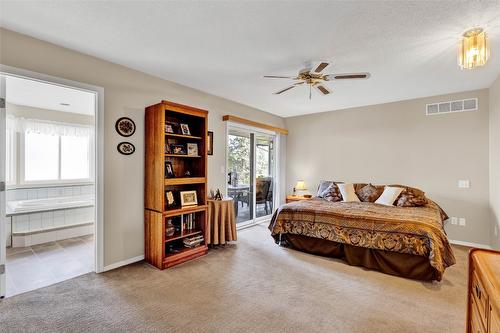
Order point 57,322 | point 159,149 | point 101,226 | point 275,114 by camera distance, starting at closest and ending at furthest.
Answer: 1. point 57,322
2. point 101,226
3. point 159,149
4. point 275,114

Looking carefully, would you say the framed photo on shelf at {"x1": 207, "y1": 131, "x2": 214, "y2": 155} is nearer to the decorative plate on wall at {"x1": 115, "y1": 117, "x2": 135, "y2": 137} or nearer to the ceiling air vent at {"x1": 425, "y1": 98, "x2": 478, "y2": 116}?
the decorative plate on wall at {"x1": 115, "y1": 117, "x2": 135, "y2": 137}

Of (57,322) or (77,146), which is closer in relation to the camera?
(57,322)

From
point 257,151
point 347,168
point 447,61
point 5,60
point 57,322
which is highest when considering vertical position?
point 447,61

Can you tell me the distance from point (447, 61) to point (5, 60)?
4.56 m

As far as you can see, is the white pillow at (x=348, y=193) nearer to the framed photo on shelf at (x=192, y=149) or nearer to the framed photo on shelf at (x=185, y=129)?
the framed photo on shelf at (x=192, y=149)

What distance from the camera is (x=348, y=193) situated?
4.65 metres

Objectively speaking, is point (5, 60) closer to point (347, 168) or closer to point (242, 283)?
point (242, 283)

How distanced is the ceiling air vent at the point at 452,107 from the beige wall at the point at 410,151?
68mm

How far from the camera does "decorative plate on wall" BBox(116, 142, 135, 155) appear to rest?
3.13 meters

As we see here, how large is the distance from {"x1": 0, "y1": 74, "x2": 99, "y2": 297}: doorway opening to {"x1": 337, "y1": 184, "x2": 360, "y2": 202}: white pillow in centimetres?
400

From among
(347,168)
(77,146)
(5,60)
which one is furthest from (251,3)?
(77,146)

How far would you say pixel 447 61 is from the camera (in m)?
2.90

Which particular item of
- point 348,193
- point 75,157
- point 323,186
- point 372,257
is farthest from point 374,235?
point 75,157

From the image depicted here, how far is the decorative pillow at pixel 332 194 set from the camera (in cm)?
464
